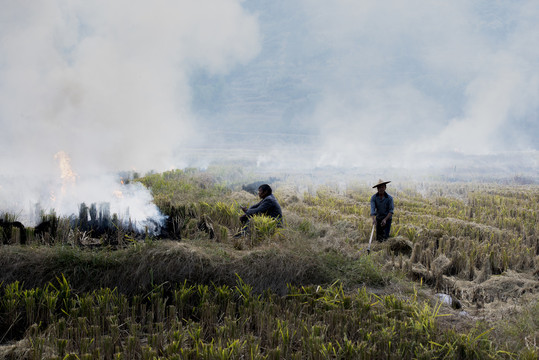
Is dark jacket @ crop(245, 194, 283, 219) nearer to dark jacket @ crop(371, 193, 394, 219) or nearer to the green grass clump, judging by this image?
dark jacket @ crop(371, 193, 394, 219)

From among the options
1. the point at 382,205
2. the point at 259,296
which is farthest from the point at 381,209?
the point at 259,296

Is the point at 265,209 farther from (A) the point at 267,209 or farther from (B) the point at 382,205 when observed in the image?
(B) the point at 382,205

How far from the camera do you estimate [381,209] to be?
30.7ft

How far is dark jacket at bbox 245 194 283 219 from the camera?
829 centimetres

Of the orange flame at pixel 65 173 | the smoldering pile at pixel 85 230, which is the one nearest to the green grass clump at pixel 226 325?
the smoldering pile at pixel 85 230

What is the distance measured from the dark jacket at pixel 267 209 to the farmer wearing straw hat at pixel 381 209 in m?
2.04

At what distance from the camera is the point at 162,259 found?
5707 millimetres

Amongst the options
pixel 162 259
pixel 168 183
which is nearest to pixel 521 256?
pixel 162 259

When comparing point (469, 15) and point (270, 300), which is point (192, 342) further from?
point (469, 15)

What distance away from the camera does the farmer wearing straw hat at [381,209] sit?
9203mm

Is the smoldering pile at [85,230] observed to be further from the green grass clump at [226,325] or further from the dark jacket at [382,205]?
the dark jacket at [382,205]

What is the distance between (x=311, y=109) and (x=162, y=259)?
122m

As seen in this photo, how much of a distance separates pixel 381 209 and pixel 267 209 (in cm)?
249

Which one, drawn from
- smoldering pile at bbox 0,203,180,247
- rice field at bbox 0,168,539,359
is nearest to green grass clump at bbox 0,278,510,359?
rice field at bbox 0,168,539,359
